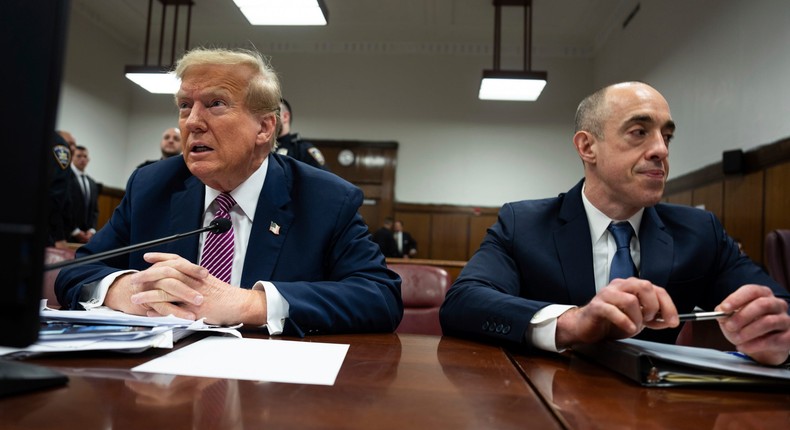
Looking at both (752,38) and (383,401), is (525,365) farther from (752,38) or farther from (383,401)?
(752,38)

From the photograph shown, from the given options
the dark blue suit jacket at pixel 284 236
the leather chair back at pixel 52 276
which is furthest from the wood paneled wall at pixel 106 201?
the dark blue suit jacket at pixel 284 236

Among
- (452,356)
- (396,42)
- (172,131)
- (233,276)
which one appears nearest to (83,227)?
(172,131)

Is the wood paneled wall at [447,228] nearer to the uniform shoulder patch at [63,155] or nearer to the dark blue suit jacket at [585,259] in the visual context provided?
the uniform shoulder patch at [63,155]

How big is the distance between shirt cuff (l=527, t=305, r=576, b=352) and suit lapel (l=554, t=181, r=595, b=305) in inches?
15.5

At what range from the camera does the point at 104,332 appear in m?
0.81

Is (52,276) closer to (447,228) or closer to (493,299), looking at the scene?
(493,299)

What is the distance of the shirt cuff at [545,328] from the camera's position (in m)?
1.02

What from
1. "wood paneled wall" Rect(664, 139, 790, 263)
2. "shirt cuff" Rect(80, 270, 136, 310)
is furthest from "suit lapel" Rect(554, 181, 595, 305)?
"wood paneled wall" Rect(664, 139, 790, 263)

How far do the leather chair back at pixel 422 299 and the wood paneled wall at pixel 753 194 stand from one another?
3.46 m

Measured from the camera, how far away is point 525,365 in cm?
90

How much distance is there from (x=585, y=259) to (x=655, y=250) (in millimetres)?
177

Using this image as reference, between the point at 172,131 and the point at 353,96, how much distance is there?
4.30 meters

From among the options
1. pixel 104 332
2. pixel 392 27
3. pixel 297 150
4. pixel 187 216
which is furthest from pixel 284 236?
pixel 392 27

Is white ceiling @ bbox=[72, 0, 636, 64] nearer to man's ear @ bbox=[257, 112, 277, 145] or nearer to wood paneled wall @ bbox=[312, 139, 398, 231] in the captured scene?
wood paneled wall @ bbox=[312, 139, 398, 231]
